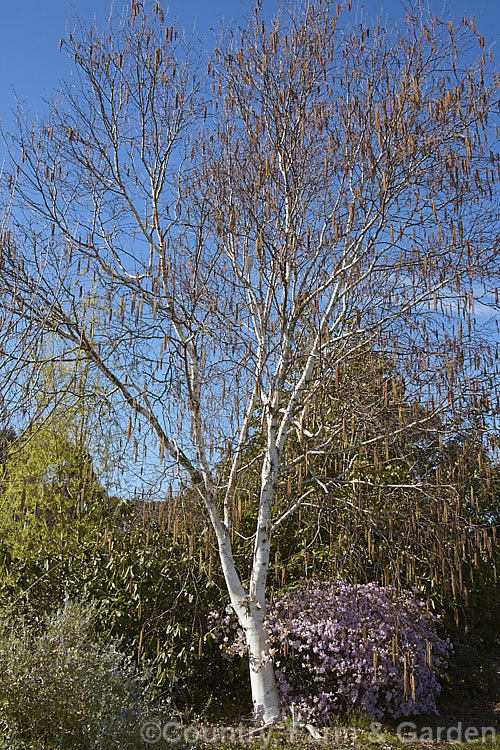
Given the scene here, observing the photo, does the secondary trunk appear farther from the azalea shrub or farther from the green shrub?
the green shrub

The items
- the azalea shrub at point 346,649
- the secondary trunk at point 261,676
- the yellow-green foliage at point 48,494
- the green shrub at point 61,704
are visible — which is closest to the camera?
the green shrub at point 61,704

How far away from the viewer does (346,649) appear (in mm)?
6016

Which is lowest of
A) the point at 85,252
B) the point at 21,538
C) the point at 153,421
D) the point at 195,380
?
the point at 21,538

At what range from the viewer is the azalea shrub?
598cm

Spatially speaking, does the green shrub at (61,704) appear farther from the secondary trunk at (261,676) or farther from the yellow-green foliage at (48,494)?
the yellow-green foliage at (48,494)

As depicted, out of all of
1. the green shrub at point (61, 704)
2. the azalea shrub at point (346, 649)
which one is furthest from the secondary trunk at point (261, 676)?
the green shrub at point (61, 704)

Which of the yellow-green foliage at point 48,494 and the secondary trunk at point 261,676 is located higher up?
the yellow-green foliage at point 48,494

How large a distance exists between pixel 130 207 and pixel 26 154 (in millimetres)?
1096

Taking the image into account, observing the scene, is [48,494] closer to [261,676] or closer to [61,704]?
[261,676]

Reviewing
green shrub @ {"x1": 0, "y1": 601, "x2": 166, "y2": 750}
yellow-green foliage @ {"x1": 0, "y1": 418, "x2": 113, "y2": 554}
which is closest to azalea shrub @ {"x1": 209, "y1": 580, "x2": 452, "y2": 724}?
green shrub @ {"x1": 0, "y1": 601, "x2": 166, "y2": 750}

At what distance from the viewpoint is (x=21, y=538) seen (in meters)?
8.38

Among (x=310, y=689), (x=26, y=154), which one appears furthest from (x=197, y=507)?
(x=26, y=154)

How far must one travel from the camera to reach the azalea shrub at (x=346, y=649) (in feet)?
19.6

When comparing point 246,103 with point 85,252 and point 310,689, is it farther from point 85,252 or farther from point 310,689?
point 310,689
